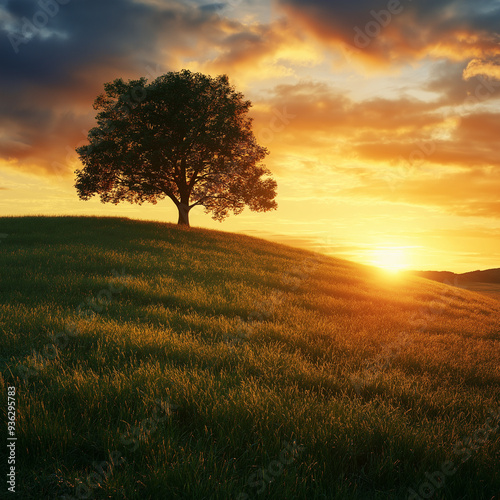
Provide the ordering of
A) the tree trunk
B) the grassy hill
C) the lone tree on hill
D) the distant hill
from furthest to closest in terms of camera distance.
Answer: the distant hill
the tree trunk
the lone tree on hill
the grassy hill

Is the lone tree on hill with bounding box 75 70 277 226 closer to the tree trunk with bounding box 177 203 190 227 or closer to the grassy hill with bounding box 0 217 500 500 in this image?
the tree trunk with bounding box 177 203 190 227

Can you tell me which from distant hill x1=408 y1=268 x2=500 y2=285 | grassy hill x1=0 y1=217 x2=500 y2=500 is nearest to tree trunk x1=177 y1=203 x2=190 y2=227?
grassy hill x1=0 y1=217 x2=500 y2=500

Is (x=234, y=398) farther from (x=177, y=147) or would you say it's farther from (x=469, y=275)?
(x=469, y=275)

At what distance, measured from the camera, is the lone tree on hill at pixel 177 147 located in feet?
93.0

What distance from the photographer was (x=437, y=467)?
3.52m

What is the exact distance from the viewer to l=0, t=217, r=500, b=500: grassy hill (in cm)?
326

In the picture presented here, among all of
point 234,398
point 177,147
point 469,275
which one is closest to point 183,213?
point 177,147

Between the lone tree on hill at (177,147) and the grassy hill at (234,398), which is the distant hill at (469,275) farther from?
the grassy hill at (234,398)

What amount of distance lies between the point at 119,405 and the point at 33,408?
88 centimetres

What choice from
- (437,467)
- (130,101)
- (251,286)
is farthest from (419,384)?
(130,101)

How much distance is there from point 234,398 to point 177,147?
2621cm

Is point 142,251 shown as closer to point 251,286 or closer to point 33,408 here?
point 251,286

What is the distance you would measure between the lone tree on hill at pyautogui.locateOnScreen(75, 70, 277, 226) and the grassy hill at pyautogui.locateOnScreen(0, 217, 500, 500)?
1952cm

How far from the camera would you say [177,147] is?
28.3 metres
